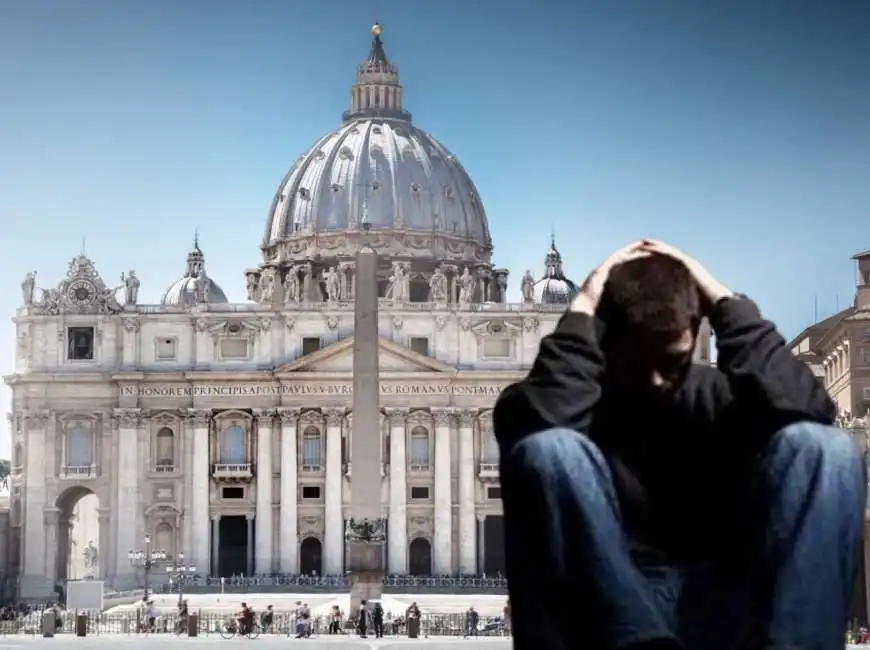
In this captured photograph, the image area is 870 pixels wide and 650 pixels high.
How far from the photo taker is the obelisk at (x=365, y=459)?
53.6 m

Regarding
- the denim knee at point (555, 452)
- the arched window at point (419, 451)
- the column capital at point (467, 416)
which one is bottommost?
the denim knee at point (555, 452)

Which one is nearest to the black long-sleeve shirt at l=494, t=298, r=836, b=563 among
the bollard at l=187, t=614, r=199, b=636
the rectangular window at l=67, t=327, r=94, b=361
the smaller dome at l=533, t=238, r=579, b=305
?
the bollard at l=187, t=614, r=199, b=636

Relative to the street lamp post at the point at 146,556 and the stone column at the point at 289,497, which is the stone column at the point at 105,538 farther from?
the stone column at the point at 289,497

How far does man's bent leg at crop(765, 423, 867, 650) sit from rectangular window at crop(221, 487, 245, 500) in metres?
99.8

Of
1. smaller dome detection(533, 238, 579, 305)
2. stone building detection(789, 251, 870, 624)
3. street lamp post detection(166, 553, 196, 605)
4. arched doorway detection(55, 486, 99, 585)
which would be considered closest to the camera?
stone building detection(789, 251, 870, 624)

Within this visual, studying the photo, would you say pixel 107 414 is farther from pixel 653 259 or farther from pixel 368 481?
pixel 653 259

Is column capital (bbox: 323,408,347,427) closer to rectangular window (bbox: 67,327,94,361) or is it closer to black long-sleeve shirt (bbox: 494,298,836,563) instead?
rectangular window (bbox: 67,327,94,361)

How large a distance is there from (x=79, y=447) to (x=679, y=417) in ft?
333

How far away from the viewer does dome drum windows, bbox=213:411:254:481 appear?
106 metres

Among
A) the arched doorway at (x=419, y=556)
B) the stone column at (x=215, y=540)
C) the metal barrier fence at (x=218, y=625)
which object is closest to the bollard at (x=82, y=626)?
the metal barrier fence at (x=218, y=625)

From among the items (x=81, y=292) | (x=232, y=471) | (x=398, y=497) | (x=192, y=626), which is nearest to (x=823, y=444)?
(x=192, y=626)

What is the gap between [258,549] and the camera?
4109 inches

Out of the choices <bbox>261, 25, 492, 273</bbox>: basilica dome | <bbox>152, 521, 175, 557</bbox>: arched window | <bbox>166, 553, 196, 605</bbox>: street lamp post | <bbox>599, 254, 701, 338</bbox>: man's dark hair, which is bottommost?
<bbox>599, 254, 701, 338</bbox>: man's dark hair

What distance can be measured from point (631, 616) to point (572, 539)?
1.03 feet
